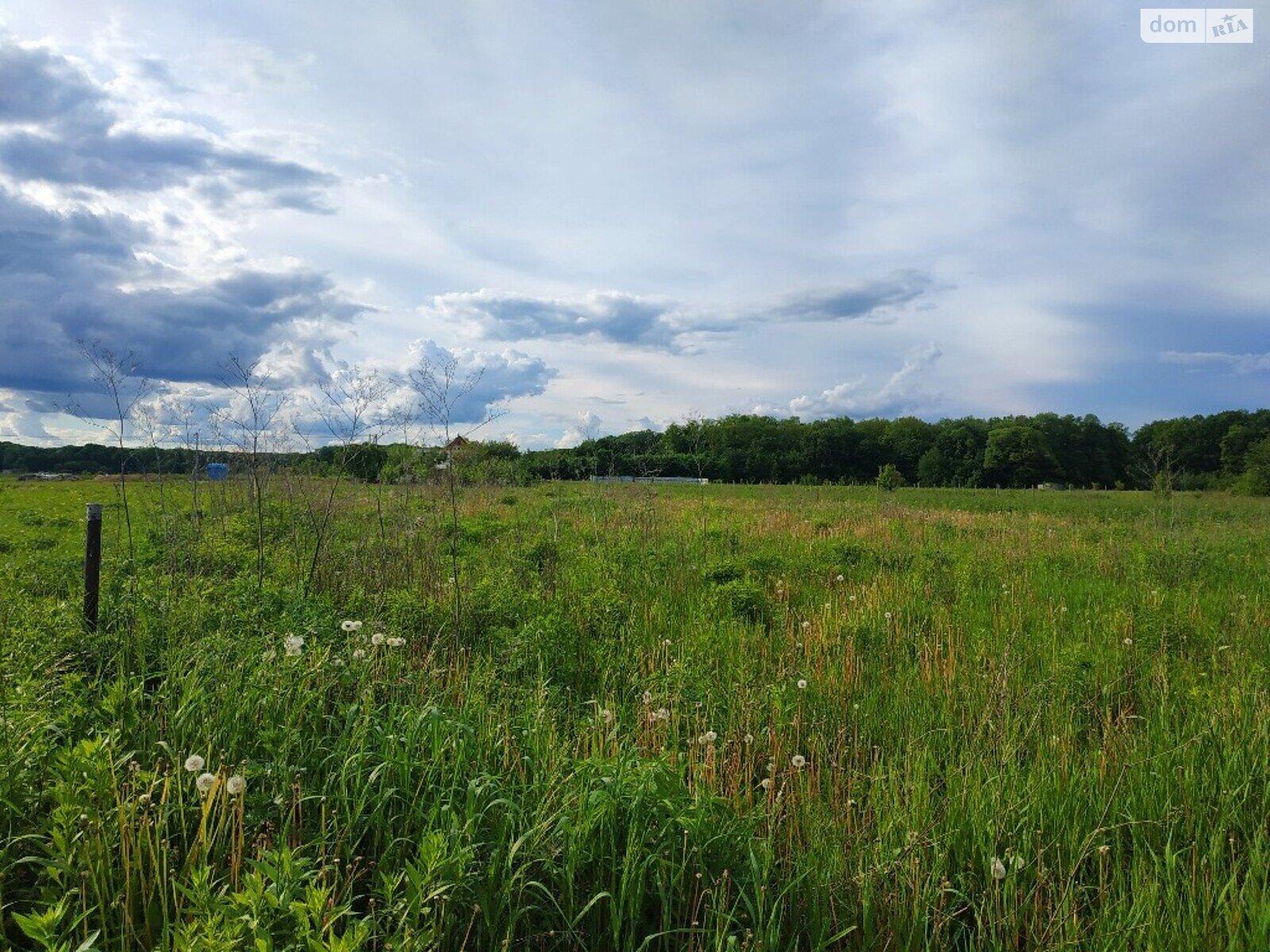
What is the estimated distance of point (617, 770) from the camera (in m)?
3.09

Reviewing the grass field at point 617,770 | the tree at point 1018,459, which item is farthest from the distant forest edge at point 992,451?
the grass field at point 617,770

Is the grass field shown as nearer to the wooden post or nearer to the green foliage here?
the wooden post

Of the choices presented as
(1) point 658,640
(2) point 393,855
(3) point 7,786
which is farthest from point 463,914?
(1) point 658,640

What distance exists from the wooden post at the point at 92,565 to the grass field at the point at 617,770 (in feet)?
0.31

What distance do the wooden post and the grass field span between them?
0.09 meters

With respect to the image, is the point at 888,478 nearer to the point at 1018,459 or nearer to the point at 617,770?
the point at 617,770

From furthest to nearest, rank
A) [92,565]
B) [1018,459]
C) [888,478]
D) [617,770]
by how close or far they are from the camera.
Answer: [1018,459] → [888,478] → [92,565] → [617,770]

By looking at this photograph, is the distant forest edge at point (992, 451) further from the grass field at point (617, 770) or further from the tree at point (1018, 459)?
the grass field at point (617, 770)

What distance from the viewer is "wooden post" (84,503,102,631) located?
15.9ft

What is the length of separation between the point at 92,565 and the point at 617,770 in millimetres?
4414

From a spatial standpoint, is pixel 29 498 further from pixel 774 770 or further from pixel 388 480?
pixel 774 770

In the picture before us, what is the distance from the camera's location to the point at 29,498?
24734mm

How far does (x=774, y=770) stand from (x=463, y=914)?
197 cm

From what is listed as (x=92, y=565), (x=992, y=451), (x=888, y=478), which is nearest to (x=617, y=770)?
(x=92, y=565)
